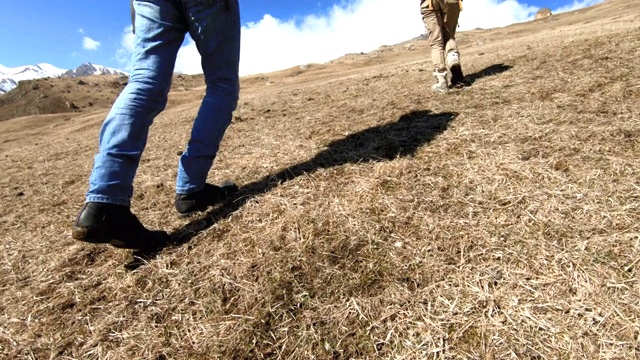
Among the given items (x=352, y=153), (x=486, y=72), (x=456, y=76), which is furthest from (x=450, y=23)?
(x=352, y=153)

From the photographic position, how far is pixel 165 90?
9.31 feet

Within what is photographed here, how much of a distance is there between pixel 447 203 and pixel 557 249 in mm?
775

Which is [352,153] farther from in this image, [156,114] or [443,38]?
[443,38]

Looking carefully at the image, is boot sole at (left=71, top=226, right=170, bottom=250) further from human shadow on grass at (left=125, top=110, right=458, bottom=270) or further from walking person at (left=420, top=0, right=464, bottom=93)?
walking person at (left=420, top=0, right=464, bottom=93)

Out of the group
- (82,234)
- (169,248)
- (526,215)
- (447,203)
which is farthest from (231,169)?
(526,215)

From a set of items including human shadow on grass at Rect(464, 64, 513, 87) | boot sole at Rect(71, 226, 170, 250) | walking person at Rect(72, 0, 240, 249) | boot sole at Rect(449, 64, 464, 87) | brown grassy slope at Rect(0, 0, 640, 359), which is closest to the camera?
brown grassy slope at Rect(0, 0, 640, 359)

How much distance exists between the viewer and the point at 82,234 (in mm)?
2369

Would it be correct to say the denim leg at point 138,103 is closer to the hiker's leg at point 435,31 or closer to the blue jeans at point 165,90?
the blue jeans at point 165,90

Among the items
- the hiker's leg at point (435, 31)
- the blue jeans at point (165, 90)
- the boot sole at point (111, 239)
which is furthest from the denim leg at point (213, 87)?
the hiker's leg at point (435, 31)

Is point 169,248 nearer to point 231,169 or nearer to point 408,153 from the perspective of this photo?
point 231,169

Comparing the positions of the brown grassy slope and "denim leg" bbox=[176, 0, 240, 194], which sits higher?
"denim leg" bbox=[176, 0, 240, 194]

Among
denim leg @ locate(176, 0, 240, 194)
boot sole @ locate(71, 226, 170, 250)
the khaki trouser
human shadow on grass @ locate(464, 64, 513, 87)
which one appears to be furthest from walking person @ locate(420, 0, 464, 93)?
boot sole @ locate(71, 226, 170, 250)

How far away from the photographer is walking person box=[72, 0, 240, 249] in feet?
8.13

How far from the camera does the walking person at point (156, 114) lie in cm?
248
